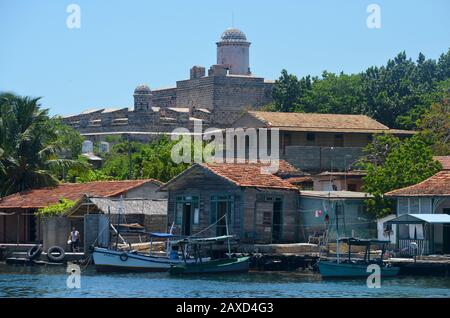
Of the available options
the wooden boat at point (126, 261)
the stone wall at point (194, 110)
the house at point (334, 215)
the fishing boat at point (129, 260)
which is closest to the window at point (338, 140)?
the house at point (334, 215)

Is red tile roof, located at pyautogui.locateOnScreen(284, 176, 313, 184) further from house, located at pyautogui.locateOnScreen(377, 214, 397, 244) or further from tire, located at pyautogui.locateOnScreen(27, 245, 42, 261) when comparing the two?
tire, located at pyautogui.locateOnScreen(27, 245, 42, 261)

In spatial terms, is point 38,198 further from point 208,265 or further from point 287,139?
point 208,265

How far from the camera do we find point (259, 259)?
47812mm

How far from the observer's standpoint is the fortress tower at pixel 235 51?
118188 millimetres

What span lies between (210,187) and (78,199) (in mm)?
7043

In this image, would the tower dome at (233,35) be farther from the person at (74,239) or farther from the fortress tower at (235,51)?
the person at (74,239)

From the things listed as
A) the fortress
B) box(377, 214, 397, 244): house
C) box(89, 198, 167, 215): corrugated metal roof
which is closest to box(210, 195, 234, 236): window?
box(89, 198, 167, 215): corrugated metal roof

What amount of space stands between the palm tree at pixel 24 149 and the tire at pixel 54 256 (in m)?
11.2

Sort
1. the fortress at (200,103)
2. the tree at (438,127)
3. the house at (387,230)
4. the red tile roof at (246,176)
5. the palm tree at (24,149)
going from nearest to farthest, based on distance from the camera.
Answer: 1. the house at (387,230)
2. the red tile roof at (246,176)
3. the palm tree at (24,149)
4. the tree at (438,127)
5. the fortress at (200,103)

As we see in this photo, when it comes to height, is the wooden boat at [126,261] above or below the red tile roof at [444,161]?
below

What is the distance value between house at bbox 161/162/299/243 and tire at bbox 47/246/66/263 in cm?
497

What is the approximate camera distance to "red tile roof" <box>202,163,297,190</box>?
167ft
